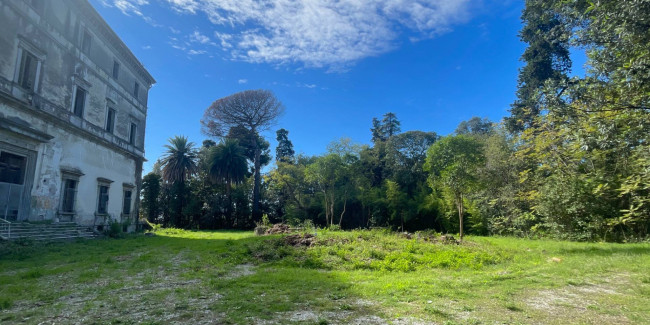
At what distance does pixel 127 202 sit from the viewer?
21266mm

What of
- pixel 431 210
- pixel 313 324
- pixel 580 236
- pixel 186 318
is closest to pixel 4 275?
pixel 186 318

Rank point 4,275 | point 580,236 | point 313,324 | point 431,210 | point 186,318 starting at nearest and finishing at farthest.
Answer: point 313,324, point 186,318, point 4,275, point 580,236, point 431,210

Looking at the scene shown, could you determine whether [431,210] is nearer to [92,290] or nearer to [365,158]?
[365,158]

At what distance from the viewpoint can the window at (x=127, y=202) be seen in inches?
821

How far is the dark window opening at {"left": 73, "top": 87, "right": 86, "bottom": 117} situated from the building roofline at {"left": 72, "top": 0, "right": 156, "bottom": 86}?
148 inches

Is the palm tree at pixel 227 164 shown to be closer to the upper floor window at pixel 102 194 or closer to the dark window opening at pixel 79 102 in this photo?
the upper floor window at pixel 102 194

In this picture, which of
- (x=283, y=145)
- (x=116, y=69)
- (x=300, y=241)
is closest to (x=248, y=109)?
(x=283, y=145)

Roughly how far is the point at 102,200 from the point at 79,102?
546 centimetres

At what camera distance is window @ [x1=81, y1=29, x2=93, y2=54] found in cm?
1653

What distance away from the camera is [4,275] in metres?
7.00

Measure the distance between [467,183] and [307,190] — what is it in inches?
792

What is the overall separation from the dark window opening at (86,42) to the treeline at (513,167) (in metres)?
16.1

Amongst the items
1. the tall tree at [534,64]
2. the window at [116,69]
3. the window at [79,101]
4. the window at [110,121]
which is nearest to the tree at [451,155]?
the tall tree at [534,64]

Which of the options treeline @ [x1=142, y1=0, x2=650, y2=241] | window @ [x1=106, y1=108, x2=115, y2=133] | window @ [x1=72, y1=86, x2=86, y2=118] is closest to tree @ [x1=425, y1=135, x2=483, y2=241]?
treeline @ [x1=142, y1=0, x2=650, y2=241]
